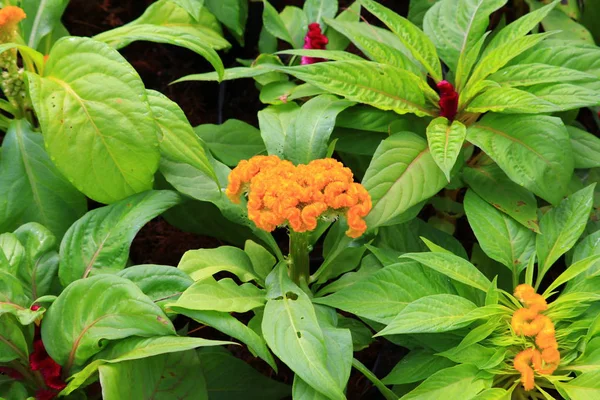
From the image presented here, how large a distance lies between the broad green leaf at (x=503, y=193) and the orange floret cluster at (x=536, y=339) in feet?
0.65

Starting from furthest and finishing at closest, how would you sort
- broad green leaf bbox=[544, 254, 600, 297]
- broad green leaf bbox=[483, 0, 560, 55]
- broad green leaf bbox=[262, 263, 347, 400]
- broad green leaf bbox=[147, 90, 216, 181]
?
broad green leaf bbox=[483, 0, 560, 55] → broad green leaf bbox=[147, 90, 216, 181] → broad green leaf bbox=[544, 254, 600, 297] → broad green leaf bbox=[262, 263, 347, 400]

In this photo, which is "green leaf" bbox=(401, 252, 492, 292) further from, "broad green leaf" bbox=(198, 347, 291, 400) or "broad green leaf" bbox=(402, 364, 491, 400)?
"broad green leaf" bbox=(198, 347, 291, 400)

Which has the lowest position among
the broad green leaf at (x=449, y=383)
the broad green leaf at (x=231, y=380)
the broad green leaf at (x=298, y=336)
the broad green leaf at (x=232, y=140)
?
the broad green leaf at (x=231, y=380)

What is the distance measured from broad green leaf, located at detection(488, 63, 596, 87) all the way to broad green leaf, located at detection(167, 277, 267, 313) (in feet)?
2.09

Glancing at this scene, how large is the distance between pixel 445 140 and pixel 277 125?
346mm

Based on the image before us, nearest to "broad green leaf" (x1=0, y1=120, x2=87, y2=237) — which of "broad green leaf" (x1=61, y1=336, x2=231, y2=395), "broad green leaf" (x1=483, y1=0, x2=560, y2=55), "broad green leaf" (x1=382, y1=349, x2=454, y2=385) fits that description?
"broad green leaf" (x1=61, y1=336, x2=231, y2=395)

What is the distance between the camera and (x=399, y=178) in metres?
1.15

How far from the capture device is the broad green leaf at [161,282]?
3.52 feet

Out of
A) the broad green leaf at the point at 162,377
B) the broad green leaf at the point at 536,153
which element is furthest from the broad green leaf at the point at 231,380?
the broad green leaf at the point at 536,153

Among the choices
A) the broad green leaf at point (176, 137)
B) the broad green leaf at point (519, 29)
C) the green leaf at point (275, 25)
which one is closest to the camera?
the broad green leaf at point (176, 137)

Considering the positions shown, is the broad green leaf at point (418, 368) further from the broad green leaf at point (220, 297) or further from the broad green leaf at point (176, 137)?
the broad green leaf at point (176, 137)

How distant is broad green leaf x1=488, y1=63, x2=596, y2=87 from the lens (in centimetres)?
120

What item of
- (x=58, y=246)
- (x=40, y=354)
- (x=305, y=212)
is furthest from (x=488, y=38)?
(x=40, y=354)

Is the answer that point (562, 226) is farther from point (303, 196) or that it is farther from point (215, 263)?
point (215, 263)
